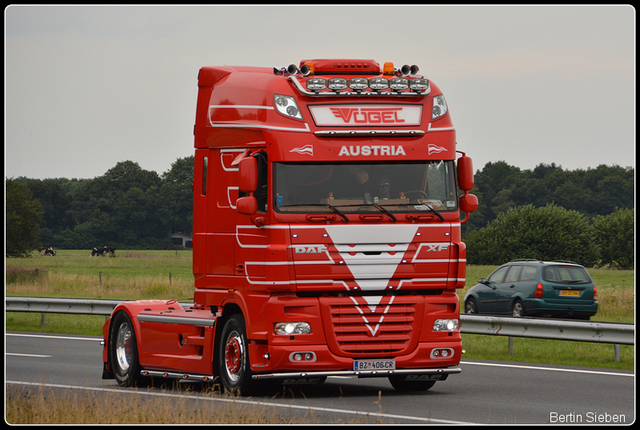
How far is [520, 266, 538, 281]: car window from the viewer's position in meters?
24.5

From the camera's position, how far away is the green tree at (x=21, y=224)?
75.8 meters

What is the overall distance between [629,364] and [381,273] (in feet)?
21.8

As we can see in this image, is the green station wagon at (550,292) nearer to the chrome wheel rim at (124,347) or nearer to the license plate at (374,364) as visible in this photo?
the chrome wheel rim at (124,347)

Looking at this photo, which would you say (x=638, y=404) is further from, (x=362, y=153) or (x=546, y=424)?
(x=362, y=153)

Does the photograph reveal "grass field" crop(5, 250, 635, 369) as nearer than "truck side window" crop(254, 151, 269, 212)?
No

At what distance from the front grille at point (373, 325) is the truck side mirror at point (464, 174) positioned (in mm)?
1490

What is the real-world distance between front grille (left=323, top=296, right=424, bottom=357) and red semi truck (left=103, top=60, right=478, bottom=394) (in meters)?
0.01

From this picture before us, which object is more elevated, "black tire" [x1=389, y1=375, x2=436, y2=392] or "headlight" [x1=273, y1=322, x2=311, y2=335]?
"headlight" [x1=273, y1=322, x2=311, y2=335]

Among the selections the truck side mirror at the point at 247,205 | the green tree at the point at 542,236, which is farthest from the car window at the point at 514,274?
the green tree at the point at 542,236

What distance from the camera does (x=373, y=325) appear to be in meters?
11.3

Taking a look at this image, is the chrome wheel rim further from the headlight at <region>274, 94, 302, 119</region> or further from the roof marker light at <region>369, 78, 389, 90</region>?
the roof marker light at <region>369, 78, 389, 90</region>

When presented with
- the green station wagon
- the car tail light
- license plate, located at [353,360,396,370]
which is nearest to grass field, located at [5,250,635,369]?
the green station wagon

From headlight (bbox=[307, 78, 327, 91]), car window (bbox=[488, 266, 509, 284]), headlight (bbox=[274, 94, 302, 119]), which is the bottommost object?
car window (bbox=[488, 266, 509, 284])

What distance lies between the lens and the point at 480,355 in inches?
709
